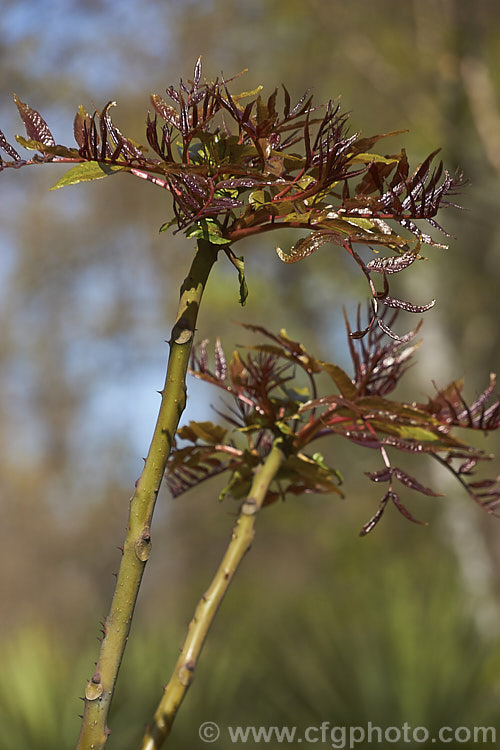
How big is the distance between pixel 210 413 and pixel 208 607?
19.0ft

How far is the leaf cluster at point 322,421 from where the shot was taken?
56 centimetres

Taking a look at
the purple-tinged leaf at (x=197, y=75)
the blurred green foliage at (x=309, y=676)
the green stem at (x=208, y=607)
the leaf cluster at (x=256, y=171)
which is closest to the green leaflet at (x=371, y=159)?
the leaf cluster at (x=256, y=171)

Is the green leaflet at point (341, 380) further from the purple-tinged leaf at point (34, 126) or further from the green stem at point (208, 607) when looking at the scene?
the purple-tinged leaf at point (34, 126)

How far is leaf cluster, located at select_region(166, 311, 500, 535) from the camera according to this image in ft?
1.83

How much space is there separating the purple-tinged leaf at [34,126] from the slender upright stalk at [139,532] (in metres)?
0.11

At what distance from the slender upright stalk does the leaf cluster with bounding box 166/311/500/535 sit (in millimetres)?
123

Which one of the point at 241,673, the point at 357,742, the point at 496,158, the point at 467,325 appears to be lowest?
the point at 357,742

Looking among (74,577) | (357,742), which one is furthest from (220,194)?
(74,577)

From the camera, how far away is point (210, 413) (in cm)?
632

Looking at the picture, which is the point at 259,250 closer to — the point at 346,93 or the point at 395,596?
the point at 346,93

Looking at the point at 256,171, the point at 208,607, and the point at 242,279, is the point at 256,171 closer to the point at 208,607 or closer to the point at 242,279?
the point at 242,279

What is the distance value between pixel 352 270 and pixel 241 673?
398 cm

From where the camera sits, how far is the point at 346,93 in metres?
6.33

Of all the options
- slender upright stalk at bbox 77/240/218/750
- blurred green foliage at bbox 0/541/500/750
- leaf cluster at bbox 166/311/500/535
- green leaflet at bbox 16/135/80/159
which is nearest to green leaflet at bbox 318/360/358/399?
leaf cluster at bbox 166/311/500/535
